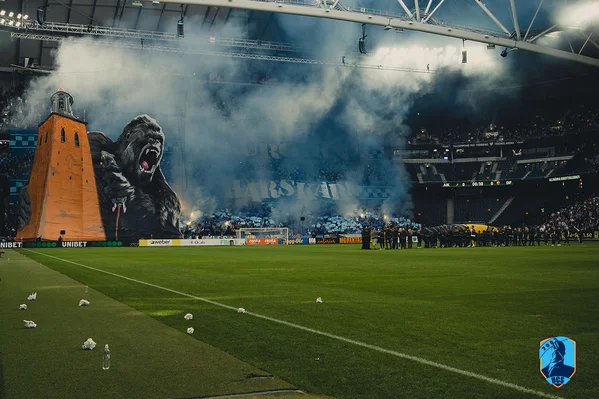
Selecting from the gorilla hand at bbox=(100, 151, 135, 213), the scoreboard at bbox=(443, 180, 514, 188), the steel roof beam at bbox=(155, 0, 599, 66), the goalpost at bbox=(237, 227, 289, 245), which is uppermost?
the steel roof beam at bbox=(155, 0, 599, 66)

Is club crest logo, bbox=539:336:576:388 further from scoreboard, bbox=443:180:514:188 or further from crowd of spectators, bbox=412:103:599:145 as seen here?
scoreboard, bbox=443:180:514:188

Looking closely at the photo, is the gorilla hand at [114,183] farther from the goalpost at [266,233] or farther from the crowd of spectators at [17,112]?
the goalpost at [266,233]

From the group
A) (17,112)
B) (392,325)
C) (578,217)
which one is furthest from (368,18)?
(17,112)

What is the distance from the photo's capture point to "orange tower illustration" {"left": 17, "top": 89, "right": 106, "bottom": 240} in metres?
44.8

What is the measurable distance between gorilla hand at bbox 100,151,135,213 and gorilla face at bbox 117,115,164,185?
0.63 m

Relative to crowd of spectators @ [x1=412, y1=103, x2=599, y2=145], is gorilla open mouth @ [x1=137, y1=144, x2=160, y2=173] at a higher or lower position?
lower

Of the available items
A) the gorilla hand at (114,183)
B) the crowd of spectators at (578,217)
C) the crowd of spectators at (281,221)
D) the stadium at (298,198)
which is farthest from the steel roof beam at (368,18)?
the crowd of spectators at (281,221)

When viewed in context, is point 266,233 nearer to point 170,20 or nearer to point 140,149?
point 140,149

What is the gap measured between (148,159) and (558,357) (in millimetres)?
48673

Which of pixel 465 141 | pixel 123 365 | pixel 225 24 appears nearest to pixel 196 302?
pixel 123 365

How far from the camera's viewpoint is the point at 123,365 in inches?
226

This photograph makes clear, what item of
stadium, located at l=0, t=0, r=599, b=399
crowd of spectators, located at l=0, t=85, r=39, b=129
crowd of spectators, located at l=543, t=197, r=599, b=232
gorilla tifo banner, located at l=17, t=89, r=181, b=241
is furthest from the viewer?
crowd of spectators, located at l=543, t=197, r=599, b=232

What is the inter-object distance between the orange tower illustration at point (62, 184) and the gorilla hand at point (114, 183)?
3.40 ft

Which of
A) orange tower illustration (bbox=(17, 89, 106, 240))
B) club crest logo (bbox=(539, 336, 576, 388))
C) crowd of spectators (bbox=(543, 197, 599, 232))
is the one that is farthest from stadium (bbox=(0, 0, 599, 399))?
crowd of spectators (bbox=(543, 197, 599, 232))
